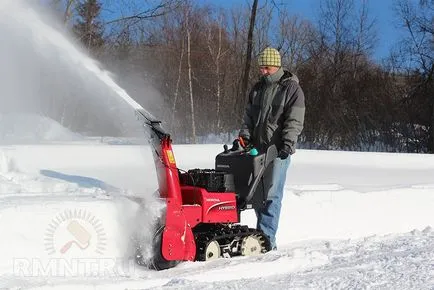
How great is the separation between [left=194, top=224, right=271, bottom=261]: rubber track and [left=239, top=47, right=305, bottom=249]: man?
0.38 m

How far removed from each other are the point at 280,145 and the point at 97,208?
5.78ft

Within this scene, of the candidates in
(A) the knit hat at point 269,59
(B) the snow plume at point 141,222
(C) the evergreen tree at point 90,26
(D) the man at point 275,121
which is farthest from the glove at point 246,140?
(C) the evergreen tree at point 90,26

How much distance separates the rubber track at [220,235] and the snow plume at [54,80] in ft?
3.96

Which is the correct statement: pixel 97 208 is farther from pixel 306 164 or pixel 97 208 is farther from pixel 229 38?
pixel 229 38

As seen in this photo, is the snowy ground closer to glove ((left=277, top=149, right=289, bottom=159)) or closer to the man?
the man

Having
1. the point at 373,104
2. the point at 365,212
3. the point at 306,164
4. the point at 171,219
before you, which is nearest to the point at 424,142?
the point at 373,104

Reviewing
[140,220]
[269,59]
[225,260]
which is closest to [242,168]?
[225,260]

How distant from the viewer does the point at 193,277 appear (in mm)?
4270

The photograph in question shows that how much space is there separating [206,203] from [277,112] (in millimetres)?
1248

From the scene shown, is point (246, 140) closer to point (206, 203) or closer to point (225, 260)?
point (206, 203)

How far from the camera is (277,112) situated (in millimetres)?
5625

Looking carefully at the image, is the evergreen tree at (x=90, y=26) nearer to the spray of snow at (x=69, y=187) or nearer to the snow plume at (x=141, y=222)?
the spray of snow at (x=69, y=187)

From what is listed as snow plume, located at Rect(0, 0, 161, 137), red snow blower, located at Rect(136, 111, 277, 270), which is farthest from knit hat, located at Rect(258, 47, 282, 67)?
snow plume, located at Rect(0, 0, 161, 137)

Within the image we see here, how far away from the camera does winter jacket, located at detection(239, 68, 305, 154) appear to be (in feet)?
18.0
